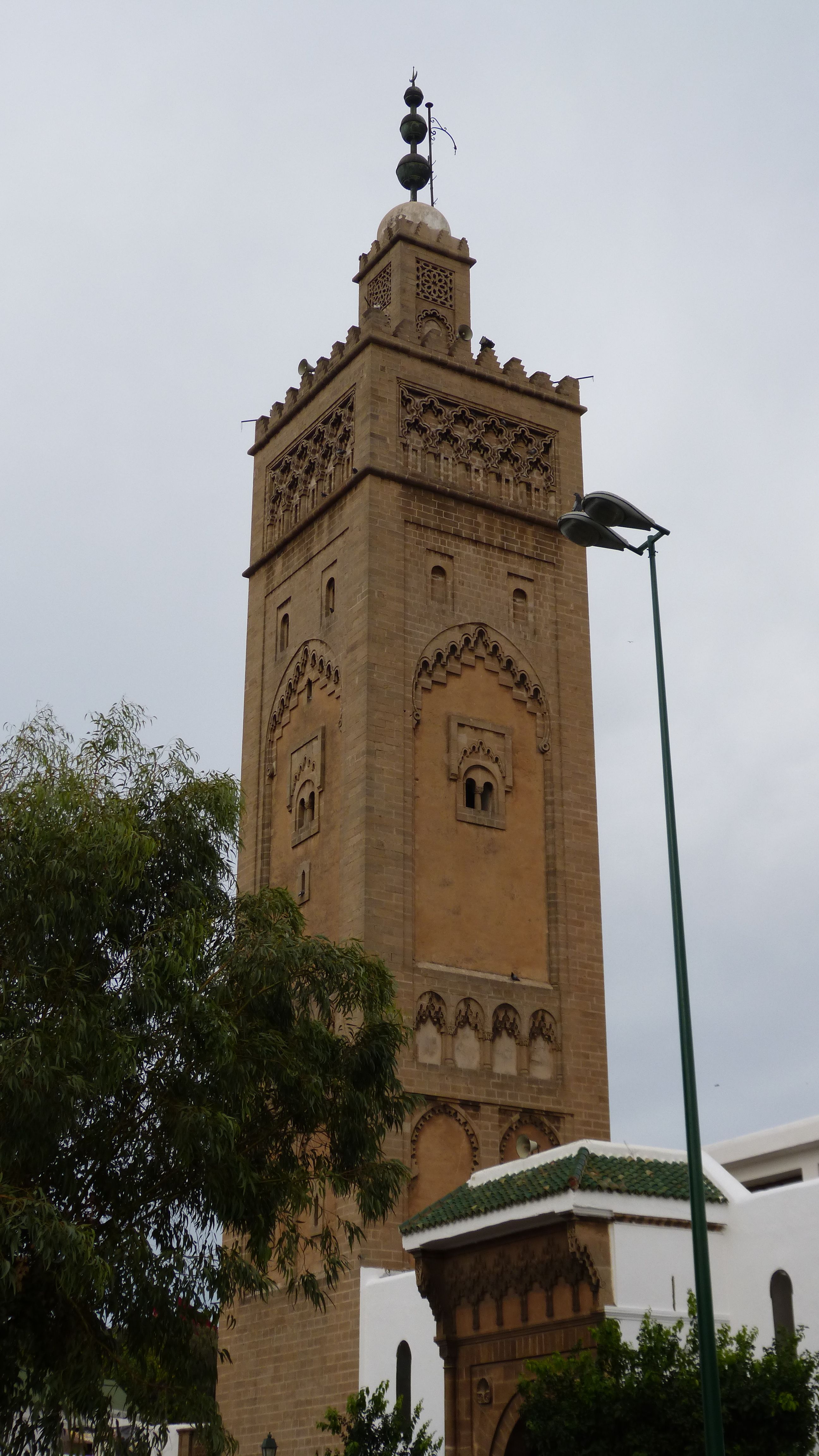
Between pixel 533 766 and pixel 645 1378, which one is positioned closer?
pixel 645 1378

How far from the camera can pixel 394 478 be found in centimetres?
2884

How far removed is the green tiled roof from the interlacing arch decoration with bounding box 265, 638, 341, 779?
10866 millimetres

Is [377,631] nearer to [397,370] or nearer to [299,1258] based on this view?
[397,370]

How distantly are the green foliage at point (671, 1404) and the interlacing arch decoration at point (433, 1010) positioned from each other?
11.8 metres

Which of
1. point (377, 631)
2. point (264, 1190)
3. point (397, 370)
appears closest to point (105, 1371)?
point (264, 1190)

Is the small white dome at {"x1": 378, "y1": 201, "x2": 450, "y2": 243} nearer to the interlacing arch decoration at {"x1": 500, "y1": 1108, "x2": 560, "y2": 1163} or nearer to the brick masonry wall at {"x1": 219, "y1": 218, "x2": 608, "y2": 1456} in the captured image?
the brick masonry wall at {"x1": 219, "y1": 218, "x2": 608, "y2": 1456}

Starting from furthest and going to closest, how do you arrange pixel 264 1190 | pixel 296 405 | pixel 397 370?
1. pixel 296 405
2. pixel 397 370
3. pixel 264 1190

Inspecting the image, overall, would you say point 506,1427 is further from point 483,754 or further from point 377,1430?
point 483,754

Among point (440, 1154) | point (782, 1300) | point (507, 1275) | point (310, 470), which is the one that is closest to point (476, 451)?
point (310, 470)

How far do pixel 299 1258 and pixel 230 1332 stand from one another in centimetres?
257

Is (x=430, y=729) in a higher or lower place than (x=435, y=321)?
lower

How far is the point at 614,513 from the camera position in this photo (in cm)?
1279

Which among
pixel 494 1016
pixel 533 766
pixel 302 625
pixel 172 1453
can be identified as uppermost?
pixel 302 625

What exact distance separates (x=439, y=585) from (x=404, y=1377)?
13.0 meters
